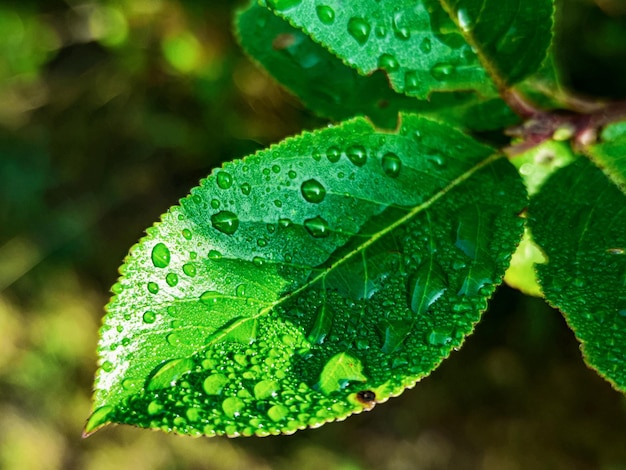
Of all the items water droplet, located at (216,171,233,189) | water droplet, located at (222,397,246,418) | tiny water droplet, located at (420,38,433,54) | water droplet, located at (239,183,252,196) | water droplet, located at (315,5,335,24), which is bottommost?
water droplet, located at (222,397,246,418)

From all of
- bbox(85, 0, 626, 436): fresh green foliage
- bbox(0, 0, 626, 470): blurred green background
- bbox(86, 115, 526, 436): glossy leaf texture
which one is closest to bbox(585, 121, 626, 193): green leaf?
bbox(85, 0, 626, 436): fresh green foliage

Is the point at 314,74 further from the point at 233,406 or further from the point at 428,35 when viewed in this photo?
the point at 233,406

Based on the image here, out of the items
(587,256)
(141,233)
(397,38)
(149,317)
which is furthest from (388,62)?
(141,233)

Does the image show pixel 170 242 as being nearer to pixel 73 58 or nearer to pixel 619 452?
pixel 619 452

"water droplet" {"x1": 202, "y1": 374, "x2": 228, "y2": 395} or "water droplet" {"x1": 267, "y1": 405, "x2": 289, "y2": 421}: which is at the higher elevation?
"water droplet" {"x1": 267, "y1": 405, "x2": 289, "y2": 421}

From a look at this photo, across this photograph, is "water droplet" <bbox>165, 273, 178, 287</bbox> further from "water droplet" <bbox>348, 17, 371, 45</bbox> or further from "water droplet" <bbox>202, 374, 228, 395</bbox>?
"water droplet" <bbox>348, 17, 371, 45</bbox>

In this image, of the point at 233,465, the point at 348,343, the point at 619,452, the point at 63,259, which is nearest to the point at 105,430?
the point at 233,465
